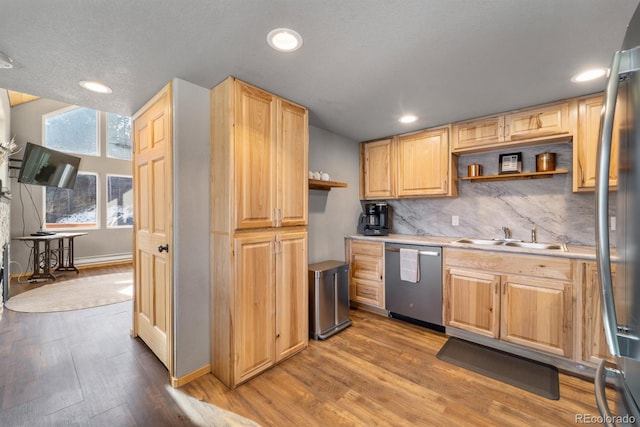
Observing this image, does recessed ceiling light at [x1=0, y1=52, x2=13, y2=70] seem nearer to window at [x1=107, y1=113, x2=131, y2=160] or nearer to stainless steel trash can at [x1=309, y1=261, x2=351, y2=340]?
stainless steel trash can at [x1=309, y1=261, x2=351, y2=340]

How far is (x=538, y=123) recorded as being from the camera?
8.20ft

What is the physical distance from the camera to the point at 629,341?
2.26 feet

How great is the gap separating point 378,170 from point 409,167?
430mm

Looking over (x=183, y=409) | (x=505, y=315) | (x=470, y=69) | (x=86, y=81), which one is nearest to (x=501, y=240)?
(x=505, y=315)

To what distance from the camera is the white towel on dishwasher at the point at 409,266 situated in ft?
9.55

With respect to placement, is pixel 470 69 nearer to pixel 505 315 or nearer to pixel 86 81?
pixel 505 315

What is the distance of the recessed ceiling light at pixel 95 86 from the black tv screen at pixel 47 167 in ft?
11.7

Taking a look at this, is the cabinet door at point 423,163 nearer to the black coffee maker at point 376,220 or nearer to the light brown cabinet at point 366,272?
the black coffee maker at point 376,220

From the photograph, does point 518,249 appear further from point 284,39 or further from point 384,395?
point 284,39

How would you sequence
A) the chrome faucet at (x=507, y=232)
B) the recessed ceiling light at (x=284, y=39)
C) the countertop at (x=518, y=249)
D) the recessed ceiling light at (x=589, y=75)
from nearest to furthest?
the recessed ceiling light at (x=284, y=39) < the recessed ceiling light at (x=589, y=75) < the countertop at (x=518, y=249) < the chrome faucet at (x=507, y=232)

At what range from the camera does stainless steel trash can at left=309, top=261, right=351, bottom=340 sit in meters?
2.71

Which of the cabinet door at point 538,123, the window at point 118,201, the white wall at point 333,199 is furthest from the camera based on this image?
the window at point 118,201

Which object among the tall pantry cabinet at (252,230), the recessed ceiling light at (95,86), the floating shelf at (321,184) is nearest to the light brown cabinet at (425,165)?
the floating shelf at (321,184)

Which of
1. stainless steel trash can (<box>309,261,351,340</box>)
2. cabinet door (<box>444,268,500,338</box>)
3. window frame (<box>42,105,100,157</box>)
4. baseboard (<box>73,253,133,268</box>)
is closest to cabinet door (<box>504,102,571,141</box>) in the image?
cabinet door (<box>444,268,500,338</box>)
